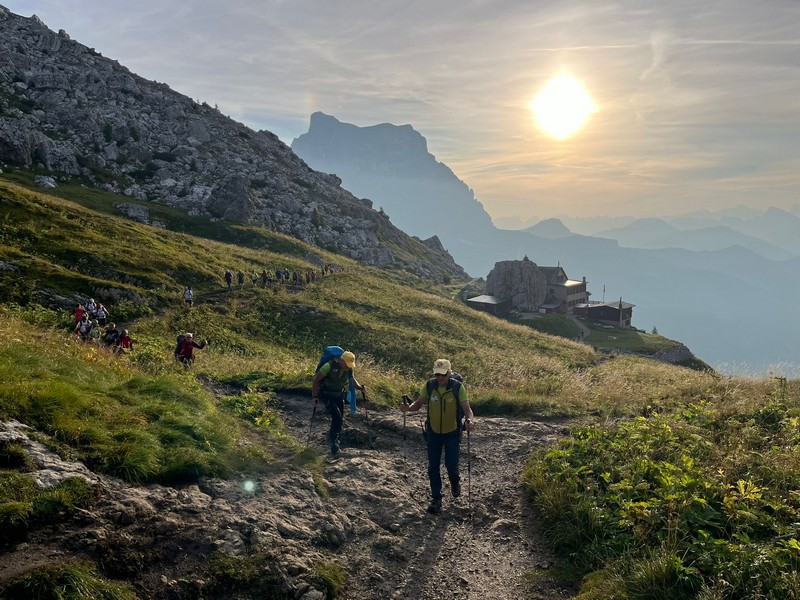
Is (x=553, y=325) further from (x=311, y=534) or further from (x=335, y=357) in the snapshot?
(x=311, y=534)

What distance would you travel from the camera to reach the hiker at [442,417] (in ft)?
29.3

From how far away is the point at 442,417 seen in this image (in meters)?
8.95

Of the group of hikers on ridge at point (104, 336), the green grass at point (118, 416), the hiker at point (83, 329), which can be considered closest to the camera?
the green grass at point (118, 416)

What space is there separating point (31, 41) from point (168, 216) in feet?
188

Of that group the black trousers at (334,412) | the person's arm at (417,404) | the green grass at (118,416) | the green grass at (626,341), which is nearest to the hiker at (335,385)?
the black trousers at (334,412)

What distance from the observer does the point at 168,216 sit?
66125 millimetres

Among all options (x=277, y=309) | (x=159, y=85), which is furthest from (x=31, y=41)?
(x=277, y=309)

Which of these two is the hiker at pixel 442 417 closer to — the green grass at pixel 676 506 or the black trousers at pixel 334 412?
the green grass at pixel 676 506

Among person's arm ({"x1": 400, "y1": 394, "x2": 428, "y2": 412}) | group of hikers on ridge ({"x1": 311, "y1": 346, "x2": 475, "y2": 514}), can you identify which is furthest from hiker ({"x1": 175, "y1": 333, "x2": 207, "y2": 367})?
group of hikers on ridge ({"x1": 311, "y1": 346, "x2": 475, "y2": 514})

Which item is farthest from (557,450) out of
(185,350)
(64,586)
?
(185,350)

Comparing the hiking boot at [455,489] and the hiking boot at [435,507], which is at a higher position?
the hiking boot at [455,489]

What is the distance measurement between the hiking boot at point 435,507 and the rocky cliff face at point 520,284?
84649 mm

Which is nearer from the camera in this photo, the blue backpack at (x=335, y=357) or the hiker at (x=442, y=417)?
the hiker at (x=442, y=417)

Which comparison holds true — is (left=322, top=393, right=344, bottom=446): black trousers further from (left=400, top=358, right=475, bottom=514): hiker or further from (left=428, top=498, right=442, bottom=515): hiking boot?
(left=428, top=498, right=442, bottom=515): hiking boot
